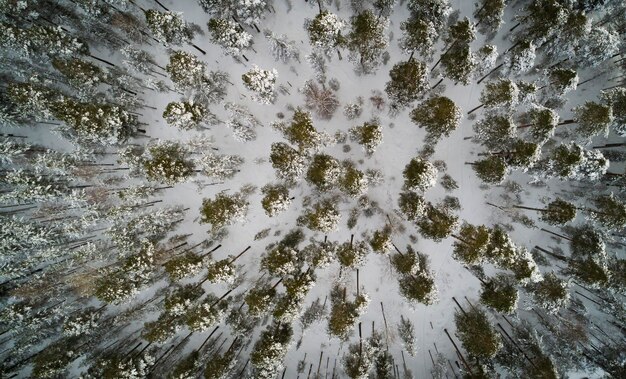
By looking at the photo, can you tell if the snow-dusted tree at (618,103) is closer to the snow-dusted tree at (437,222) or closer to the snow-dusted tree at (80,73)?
the snow-dusted tree at (437,222)

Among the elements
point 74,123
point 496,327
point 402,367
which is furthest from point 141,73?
point 496,327

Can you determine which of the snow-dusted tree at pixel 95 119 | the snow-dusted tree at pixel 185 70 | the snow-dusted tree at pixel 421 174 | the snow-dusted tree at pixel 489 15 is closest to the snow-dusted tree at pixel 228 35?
the snow-dusted tree at pixel 185 70

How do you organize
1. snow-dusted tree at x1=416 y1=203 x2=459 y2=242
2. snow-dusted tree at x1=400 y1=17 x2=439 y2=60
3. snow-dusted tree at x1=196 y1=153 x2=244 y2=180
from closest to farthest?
snow-dusted tree at x1=400 y1=17 x2=439 y2=60 < snow-dusted tree at x1=416 y1=203 x2=459 y2=242 < snow-dusted tree at x1=196 y1=153 x2=244 y2=180

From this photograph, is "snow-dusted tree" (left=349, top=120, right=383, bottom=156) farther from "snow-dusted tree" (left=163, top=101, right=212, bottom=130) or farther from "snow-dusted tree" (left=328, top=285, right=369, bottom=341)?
"snow-dusted tree" (left=163, top=101, right=212, bottom=130)

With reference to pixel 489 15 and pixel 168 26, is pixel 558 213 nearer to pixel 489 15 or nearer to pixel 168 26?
pixel 489 15

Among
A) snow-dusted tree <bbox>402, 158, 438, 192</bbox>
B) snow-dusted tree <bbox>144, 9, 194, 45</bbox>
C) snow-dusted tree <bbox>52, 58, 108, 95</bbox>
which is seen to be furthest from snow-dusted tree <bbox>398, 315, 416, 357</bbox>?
snow-dusted tree <bbox>52, 58, 108, 95</bbox>

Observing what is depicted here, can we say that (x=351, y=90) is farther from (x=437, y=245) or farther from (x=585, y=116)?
(x=585, y=116)
